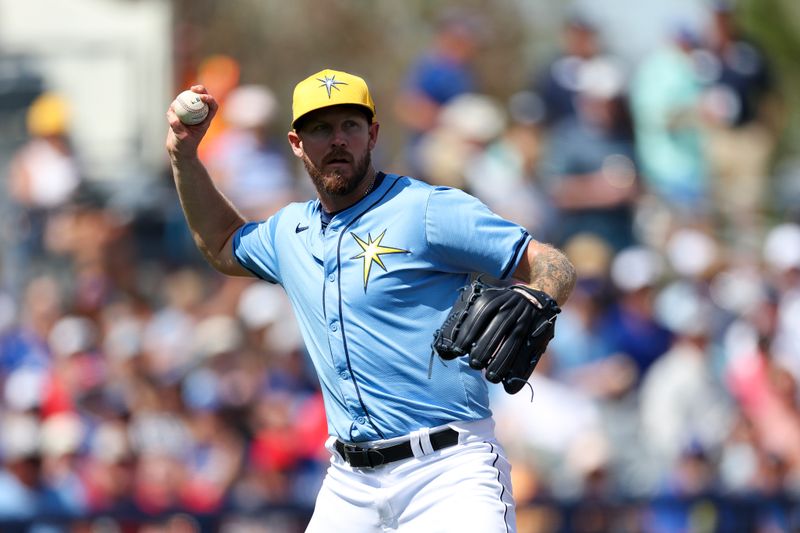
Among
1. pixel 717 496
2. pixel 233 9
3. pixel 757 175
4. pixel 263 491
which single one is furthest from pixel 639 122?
pixel 233 9

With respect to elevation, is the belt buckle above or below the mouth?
below

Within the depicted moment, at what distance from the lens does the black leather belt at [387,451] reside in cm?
550

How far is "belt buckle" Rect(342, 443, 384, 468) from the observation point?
5.57 meters

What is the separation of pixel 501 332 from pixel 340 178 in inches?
36.2

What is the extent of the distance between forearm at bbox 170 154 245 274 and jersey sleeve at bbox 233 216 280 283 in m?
0.07

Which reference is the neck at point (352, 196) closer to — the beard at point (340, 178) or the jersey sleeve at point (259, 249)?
the beard at point (340, 178)

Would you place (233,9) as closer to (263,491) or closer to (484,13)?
(484,13)

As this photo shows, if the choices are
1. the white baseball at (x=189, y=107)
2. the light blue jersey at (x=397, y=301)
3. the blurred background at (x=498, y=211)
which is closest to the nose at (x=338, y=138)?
the light blue jersey at (x=397, y=301)

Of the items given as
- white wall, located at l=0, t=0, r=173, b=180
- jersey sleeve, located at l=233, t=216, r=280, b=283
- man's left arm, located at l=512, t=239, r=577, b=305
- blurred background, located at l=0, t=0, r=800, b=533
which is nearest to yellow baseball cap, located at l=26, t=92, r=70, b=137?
blurred background, located at l=0, t=0, r=800, b=533

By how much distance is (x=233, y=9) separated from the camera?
107 ft

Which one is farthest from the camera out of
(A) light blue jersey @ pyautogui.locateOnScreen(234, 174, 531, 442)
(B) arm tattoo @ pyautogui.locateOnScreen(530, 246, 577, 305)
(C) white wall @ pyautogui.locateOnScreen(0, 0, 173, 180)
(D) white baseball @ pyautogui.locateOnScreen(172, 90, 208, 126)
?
(C) white wall @ pyautogui.locateOnScreen(0, 0, 173, 180)

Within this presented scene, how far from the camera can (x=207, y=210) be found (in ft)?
20.7

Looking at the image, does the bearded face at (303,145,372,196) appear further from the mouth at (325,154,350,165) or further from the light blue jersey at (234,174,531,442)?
the light blue jersey at (234,174,531,442)

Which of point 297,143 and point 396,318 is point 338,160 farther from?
point 396,318
